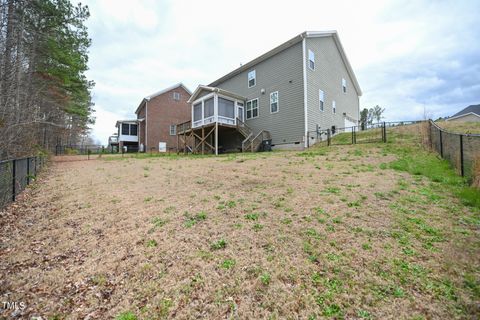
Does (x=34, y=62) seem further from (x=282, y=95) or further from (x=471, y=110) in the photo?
(x=471, y=110)

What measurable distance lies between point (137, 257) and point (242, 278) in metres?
1.52

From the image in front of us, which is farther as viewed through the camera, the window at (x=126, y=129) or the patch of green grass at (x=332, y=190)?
the window at (x=126, y=129)

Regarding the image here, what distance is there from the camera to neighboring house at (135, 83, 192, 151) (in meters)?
25.2

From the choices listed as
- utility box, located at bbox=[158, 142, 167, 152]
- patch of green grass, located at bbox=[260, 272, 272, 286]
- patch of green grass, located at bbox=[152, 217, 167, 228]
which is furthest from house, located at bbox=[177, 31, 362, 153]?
patch of green grass, located at bbox=[260, 272, 272, 286]

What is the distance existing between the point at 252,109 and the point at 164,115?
13900mm

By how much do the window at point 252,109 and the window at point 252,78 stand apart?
1392mm

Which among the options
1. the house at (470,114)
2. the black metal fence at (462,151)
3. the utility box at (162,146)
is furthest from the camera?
the house at (470,114)

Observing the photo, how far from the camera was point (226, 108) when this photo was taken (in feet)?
54.0

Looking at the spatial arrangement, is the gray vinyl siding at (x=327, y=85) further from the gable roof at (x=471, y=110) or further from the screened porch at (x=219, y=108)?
the gable roof at (x=471, y=110)

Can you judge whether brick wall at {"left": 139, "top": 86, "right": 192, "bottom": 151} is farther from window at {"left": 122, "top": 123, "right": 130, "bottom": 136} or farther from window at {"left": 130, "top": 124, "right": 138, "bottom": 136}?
window at {"left": 122, "top": 123, "right": 130, "bottom": 136}

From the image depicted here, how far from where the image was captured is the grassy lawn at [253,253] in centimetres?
206

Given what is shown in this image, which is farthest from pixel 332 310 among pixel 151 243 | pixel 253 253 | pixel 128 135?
pixel 128 135

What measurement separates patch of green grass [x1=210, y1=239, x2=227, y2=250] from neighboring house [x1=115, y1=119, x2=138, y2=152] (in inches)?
1114

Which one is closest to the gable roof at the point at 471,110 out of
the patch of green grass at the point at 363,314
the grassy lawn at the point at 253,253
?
the grassy lawn at the point at 253,253
